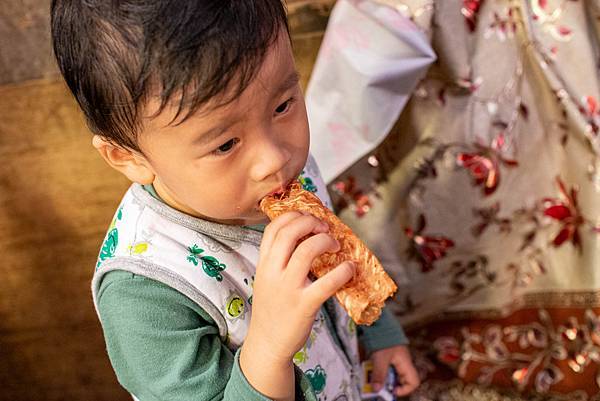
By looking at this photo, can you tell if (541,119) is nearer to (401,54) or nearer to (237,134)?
(401,54)

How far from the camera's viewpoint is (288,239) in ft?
2.33

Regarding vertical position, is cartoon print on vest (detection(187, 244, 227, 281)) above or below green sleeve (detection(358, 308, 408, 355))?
above

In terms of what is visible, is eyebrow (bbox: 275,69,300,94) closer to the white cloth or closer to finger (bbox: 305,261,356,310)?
finger (bbox: 305,261,356,310)

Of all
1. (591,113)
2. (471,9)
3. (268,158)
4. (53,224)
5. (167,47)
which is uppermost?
(167,47)

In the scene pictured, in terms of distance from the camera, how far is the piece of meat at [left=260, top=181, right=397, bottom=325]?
732 millimetres

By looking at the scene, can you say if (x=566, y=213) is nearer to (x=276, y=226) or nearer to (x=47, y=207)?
(x=276, y=226)

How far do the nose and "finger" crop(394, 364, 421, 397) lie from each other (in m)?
0.57

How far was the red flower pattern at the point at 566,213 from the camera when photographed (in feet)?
4.61

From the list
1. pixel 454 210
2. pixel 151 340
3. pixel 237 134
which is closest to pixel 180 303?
pixel 151 340

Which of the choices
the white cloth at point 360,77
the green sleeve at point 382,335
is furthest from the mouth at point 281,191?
the white cloth at point 360,77

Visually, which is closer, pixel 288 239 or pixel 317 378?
pixel 288 239

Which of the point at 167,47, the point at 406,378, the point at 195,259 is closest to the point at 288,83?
the point at 167,47

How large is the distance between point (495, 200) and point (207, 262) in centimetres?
78

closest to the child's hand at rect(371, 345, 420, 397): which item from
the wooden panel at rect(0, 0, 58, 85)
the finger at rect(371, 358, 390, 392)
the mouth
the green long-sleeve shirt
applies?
the finger at rect(371, 358, 390, 392)
